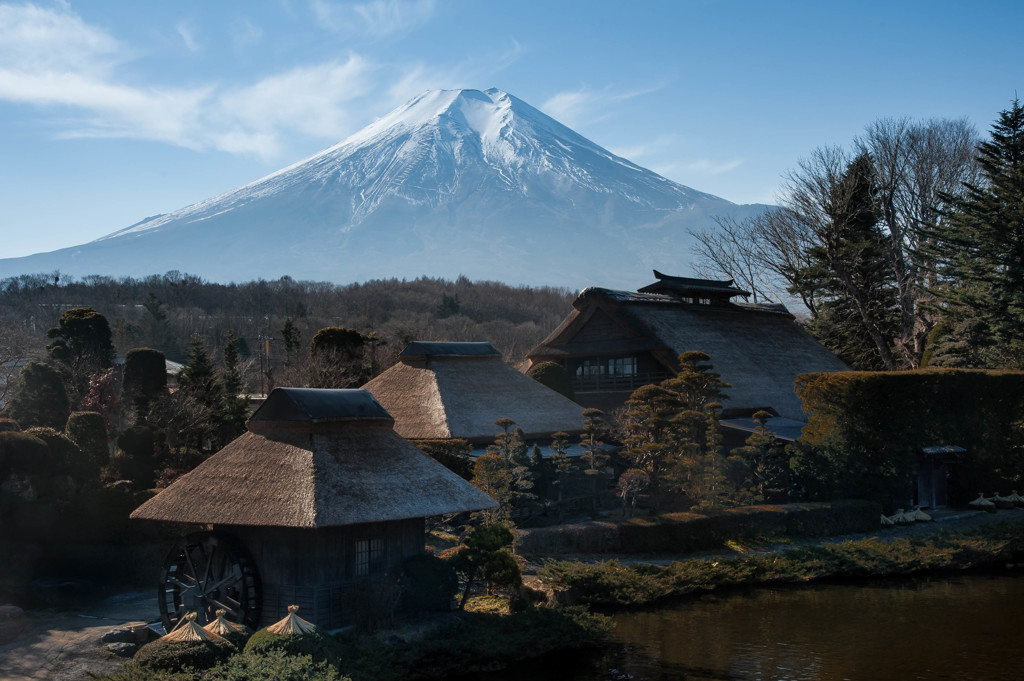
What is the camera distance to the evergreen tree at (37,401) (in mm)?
24891

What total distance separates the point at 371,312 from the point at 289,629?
78.0m

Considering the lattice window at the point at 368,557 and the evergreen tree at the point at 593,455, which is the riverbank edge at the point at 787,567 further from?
the evergreen tree at the point at 593,455

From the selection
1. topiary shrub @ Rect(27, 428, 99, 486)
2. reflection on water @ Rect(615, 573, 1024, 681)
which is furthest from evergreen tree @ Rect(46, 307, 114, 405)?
reflection on water @ Rect(615, 573, 1024, 681)

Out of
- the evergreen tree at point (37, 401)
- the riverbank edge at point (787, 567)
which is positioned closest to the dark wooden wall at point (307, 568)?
the riverbank edge at point (787, 567)

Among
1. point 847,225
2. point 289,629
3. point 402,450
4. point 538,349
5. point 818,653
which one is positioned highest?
point 847,225

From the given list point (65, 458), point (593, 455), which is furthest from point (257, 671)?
point (593, 455)

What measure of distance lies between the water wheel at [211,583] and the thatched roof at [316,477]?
0.68 meters

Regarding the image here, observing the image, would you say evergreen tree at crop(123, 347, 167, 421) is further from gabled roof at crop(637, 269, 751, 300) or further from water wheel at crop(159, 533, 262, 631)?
gabled roof at crop(637, 269, 751, 300)

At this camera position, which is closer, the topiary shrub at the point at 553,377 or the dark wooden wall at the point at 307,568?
the dark wooden wall at the point at 307,568

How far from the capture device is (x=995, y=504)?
29.5 m

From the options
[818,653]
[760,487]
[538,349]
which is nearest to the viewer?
[818,653]

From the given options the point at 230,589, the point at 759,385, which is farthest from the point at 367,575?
the point at 759,385

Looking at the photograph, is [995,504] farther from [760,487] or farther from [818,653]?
[818,653]

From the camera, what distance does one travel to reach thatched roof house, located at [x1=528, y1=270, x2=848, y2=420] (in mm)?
34406
